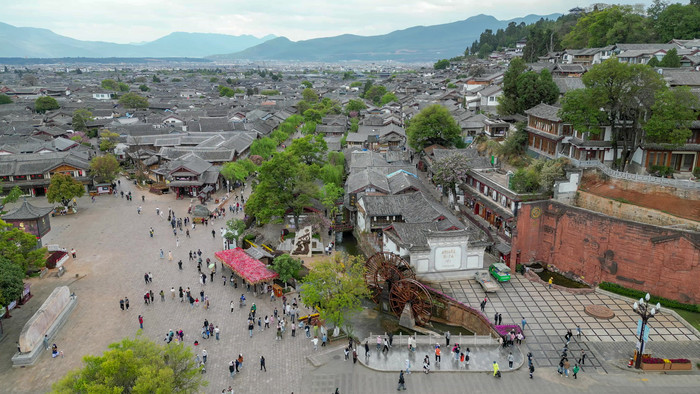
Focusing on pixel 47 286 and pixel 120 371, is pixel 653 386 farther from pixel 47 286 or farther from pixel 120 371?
pixel 47 286

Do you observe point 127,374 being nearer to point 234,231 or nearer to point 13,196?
point 234,231

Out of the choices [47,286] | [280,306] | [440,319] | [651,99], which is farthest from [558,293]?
[47,286]

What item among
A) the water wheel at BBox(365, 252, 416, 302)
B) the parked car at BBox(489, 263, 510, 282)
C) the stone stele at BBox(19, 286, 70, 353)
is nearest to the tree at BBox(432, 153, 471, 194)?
the parked car at BBox(489, 263, 510, 282)

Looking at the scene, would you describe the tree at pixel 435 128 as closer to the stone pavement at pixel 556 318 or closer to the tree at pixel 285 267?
the stone pavement at pixel 556 318

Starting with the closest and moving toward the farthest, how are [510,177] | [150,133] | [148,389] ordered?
1. [148,389]
2. [510,177]
3. [150,133]

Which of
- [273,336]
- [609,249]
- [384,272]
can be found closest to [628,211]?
[609,249]

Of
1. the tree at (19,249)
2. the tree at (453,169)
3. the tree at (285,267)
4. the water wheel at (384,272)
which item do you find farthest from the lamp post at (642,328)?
the tree at (19,249)
